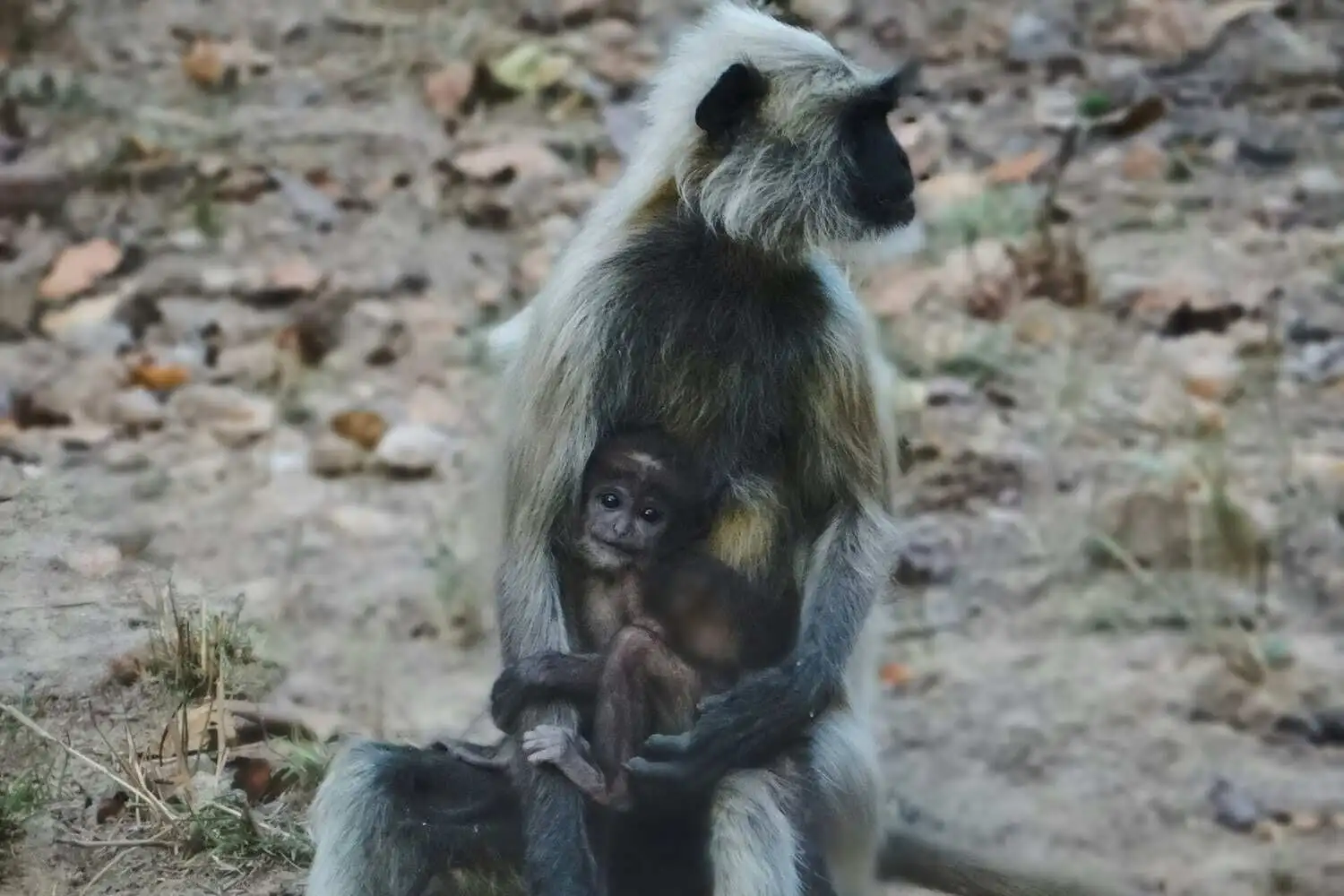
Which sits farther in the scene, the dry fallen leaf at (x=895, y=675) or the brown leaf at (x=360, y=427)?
the brown leaf at (x=360, y=427)

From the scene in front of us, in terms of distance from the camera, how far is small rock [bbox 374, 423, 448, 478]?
5789 mm

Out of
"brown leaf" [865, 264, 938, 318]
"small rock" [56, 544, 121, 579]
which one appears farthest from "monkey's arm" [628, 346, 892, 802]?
"brown leaf" [865, 264, 938, 318]

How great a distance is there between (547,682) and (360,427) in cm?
290

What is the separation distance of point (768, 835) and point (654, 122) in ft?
4.39

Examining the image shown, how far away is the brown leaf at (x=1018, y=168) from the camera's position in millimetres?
7059

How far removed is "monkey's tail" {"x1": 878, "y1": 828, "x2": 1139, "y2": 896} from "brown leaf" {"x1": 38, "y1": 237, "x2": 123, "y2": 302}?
4171 millimetres

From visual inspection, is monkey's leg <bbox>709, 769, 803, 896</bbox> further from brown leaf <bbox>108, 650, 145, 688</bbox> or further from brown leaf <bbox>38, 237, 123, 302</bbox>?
brown leaf <bbox>38, 237, 123, 302</bbox>

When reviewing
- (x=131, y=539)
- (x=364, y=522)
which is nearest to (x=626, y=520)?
(x=131, y=539)

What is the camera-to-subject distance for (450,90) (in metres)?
8.00

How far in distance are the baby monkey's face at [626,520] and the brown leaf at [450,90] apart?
498 cm

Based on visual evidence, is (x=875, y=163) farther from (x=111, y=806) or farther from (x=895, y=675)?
(x=111, y=806)

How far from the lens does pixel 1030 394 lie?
5934 mm

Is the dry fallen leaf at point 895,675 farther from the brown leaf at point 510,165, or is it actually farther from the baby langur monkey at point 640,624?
the brown leaf at point 510,165

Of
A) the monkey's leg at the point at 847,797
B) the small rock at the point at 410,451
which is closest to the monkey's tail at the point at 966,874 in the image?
the monkey's leg at the point at 847,797
